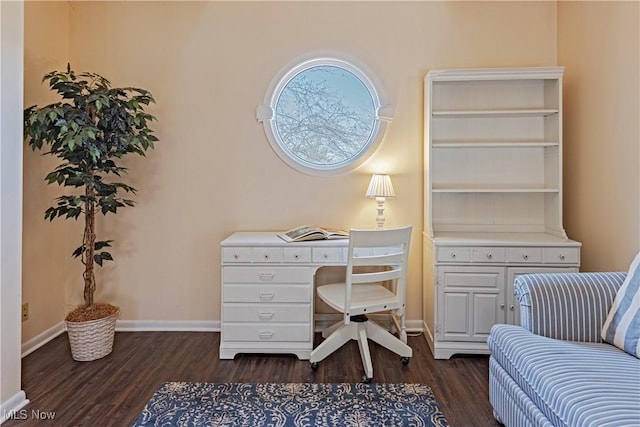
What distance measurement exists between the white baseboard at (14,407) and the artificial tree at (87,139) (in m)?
0.61

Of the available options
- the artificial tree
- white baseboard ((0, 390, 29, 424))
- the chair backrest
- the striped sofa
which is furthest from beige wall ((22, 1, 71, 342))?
the striped sofa

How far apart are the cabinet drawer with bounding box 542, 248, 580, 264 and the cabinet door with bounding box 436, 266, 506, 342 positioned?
1.00ft

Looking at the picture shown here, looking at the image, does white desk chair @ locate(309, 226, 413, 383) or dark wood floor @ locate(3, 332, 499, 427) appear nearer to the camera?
dark wood floor @ locate(3, 332, 499, 427)

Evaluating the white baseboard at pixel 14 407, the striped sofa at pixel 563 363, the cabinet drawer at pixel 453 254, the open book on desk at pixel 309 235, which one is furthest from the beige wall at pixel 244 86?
the striped sofa at pixel 563 363

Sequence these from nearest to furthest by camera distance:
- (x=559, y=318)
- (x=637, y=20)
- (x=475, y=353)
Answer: (x=559, y=318) < (x=637, y=20) < (x=475, y=353)

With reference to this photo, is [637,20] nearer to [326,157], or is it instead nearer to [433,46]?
[433,46]

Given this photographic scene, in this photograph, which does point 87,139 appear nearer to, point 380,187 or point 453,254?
point 380,187

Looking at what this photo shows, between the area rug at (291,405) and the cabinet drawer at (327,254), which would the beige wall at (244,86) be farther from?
the area rug at (291,405)

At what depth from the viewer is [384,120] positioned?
10.3ft

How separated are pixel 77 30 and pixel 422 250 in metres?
3.38

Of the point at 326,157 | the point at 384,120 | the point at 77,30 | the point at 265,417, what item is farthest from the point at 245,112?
the point at 265,417

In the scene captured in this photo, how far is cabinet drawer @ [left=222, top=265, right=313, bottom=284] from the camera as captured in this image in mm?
→ 2615

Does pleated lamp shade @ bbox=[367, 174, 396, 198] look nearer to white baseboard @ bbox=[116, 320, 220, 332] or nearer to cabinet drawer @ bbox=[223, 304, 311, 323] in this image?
cabinet drawer @ bbox=[223, 304, 311, 323]

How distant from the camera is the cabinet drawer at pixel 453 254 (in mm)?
2613
